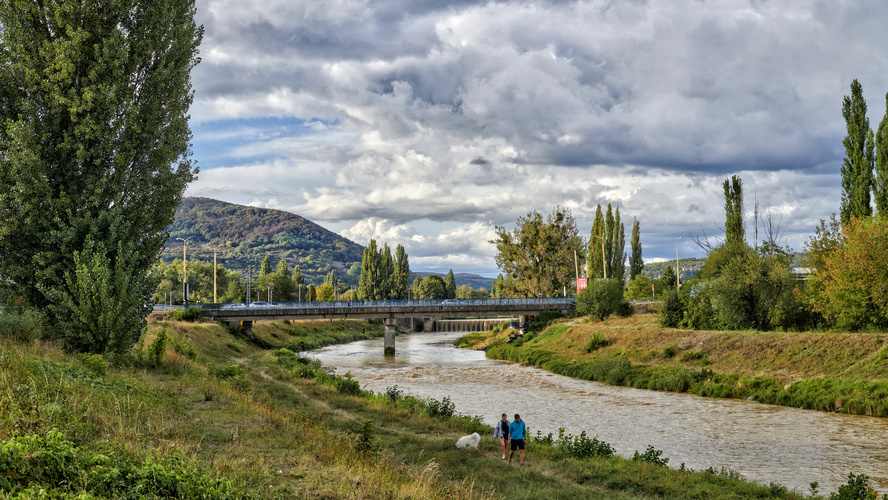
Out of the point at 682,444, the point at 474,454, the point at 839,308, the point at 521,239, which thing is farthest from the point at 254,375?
the point at 521,239

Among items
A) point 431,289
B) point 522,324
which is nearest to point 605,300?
point 522,324

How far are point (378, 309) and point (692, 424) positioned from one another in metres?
52.6

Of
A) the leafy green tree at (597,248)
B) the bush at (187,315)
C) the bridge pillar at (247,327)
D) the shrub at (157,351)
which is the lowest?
the bridge pillar at (247,327)

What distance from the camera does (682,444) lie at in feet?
76.0

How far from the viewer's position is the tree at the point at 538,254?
92.0 metres

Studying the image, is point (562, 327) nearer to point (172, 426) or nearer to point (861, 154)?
point (861, 154)

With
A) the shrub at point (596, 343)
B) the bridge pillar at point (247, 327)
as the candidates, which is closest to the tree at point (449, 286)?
the bridge pillar at point (247, 327)

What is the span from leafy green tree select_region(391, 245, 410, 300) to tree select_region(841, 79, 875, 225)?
4148 inches

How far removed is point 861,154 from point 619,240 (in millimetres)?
50992

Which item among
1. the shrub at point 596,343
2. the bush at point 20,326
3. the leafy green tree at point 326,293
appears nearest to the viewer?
the bush at point 20,326

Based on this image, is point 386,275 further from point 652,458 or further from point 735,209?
point 652,458

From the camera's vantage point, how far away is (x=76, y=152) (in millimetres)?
20734

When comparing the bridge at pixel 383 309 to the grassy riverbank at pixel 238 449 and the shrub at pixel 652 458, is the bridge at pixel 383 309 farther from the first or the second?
the shrub at pixel 652 458

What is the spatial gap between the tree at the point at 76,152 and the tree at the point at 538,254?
7426 centimetres
